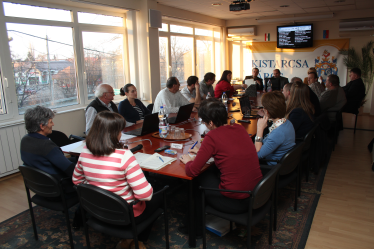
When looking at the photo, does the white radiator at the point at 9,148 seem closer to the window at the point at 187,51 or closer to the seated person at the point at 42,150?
the seated person at the point at 42,150

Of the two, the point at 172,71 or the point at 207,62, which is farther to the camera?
the point at 207,62

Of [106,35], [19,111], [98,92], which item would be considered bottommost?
[19,111]

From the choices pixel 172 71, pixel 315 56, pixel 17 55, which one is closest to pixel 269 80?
pixel 315 56

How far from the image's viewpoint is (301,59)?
29.1 ft

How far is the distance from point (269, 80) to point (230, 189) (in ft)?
21.1

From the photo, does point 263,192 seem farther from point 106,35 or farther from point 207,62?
point 207,62

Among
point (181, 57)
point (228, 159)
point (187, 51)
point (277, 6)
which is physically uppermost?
point (277, 6)

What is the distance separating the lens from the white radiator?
3.92 meters

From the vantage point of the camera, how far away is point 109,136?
1796mm

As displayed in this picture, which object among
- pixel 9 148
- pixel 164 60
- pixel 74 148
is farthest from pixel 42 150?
pixel 164 60

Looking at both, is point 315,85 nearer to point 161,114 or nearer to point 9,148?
point 161,114

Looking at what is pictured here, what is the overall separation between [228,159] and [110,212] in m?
0.86

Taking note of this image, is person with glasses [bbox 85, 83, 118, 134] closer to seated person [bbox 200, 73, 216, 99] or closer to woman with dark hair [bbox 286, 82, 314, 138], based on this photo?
woman with dark hair [bbox 286, 82, 314, 138]

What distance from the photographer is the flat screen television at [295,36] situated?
8.48 metres
